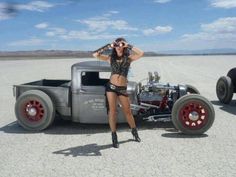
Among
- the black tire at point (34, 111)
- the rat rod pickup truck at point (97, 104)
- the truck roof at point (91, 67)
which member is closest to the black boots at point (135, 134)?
the rat rod pickup truck at point (97, 104)

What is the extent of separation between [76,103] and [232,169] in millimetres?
3446

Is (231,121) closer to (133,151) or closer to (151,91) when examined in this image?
(151,91)

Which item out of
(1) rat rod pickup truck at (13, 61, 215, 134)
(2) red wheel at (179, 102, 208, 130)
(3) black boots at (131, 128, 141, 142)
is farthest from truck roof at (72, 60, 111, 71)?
(2) red wheel at (179, 102, 208, 130)

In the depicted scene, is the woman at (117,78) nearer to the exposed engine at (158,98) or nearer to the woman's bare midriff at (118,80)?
the woman's bare midriff at (118,80)

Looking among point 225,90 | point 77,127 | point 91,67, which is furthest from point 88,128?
point 225,90

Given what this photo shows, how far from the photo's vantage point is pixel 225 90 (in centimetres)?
1133

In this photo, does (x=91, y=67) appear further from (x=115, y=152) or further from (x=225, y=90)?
(x=225, y=90)

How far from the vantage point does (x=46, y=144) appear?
688 cm

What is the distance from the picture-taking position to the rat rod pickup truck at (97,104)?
738cm

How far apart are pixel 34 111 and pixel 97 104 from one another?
1282mm

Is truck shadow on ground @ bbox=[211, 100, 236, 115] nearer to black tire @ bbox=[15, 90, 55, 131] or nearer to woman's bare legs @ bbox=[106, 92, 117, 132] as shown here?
woman's bare legs @ bbox=[106, 92, 117, 132]

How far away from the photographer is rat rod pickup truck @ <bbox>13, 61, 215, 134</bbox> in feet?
24.2

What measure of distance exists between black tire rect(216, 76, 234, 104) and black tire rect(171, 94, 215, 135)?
13.2 feet

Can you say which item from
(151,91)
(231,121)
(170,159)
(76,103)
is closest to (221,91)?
(231,121)
